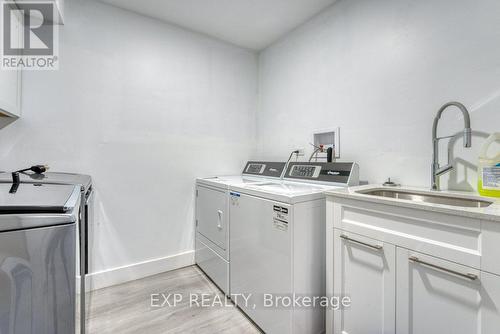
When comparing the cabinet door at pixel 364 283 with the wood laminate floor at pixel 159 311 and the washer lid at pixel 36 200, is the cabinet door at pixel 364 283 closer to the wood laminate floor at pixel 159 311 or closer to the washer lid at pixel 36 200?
the wood laminate floor at pixel 159 311

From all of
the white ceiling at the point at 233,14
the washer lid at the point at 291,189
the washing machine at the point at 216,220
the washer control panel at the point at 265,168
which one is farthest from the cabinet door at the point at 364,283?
the white ceiling at the point at 233,14

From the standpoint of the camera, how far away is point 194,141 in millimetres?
2400

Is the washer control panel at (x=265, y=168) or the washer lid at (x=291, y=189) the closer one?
the washer lid at (x=291, y=189)

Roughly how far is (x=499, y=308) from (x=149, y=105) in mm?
2502

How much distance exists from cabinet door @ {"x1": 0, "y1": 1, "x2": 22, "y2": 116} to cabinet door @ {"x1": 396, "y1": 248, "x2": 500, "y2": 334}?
2365 mm

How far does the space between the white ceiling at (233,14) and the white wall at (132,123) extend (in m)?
0.11

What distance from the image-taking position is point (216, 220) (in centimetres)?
196

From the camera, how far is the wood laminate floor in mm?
1525

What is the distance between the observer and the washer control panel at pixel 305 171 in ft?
5.89

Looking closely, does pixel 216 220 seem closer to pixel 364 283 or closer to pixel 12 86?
pixel 364 283

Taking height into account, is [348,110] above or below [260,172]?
above

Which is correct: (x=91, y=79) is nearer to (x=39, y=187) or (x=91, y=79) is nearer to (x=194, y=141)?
(x=194, y=141)

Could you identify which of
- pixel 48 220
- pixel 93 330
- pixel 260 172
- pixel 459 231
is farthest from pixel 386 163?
pixel 93 330

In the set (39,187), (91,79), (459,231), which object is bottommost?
(459,231)
